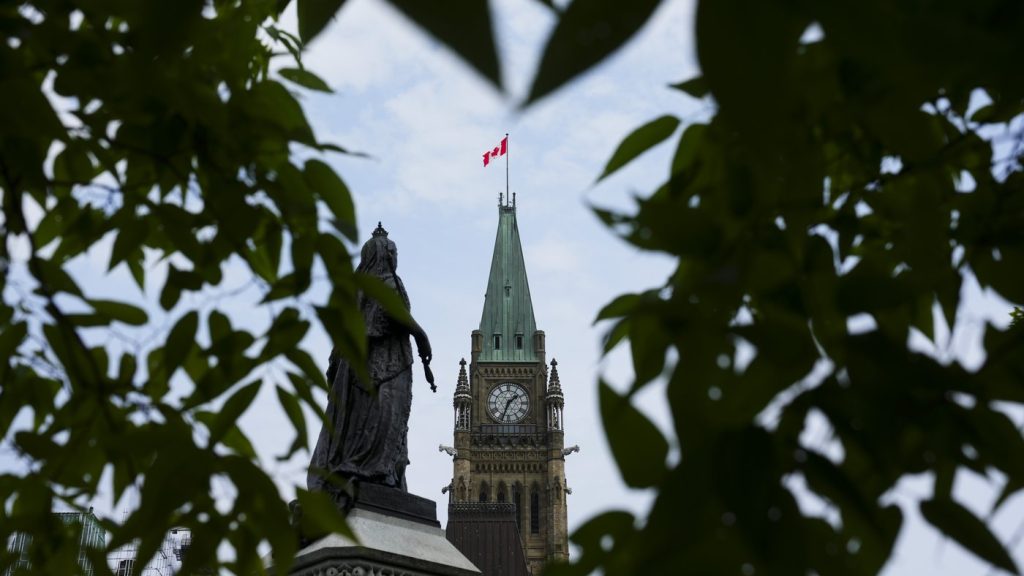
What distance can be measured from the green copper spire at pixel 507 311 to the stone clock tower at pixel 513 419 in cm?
8

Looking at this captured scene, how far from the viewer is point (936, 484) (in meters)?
1.07

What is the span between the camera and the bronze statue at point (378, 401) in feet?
21.4

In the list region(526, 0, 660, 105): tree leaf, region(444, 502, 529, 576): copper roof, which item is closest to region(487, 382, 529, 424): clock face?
region(444, 502, 529, 576): copper roof

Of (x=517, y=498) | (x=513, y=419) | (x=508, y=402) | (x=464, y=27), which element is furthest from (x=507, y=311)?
(x=464, y=27)

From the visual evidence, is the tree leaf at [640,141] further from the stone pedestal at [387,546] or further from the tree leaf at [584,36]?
the stone pedestal at [387,546]

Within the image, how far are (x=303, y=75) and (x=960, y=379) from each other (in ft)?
3.76

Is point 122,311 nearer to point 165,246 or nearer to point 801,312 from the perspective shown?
point 165,246

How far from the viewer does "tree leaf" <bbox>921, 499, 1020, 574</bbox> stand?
97cm

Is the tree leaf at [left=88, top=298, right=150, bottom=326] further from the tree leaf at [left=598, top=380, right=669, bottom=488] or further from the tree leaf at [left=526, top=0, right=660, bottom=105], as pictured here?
the tree leaf at [left=526, top=0, right=660, bottom=105]

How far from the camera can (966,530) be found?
1.00 m

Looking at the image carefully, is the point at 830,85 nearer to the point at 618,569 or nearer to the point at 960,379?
the point at 960,379

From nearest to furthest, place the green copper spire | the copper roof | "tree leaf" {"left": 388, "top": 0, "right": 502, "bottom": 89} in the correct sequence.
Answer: "tree leaf" {"left": 388, "top": 0, "right": 502, "bottom": 89}, the copper roof, the green copper spire

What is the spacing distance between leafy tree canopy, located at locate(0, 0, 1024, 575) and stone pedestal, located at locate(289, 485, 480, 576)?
367cm

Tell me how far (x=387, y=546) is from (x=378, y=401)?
Answer: 1305mm
